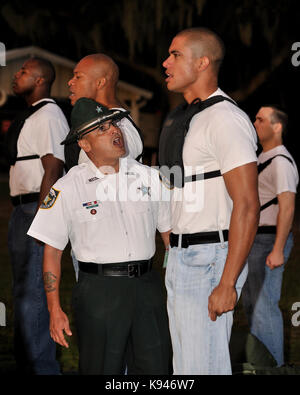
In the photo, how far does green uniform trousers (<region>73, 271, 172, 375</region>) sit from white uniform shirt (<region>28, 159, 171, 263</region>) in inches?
5.9

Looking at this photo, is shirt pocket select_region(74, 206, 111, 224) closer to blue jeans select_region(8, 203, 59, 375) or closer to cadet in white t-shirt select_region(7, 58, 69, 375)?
cadet in white t-shirt select_region(7, 58, 69, 375)

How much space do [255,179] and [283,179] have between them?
223 cm

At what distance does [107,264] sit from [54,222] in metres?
0.39

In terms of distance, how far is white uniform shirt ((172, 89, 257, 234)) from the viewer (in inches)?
149

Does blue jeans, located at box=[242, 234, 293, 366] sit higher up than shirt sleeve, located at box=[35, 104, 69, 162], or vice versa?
shirt sleeve, located at box=[35, 104, 69, 162]

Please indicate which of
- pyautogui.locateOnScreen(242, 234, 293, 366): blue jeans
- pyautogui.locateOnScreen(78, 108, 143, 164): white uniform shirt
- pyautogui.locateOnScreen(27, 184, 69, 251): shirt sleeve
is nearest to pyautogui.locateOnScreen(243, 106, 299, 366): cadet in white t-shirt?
pyautogui.locateOnScreen(242, 234, 293, 366): blue jeans

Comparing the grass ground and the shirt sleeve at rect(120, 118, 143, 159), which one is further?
the grass ground

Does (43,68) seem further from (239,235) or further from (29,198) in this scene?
(239,235)

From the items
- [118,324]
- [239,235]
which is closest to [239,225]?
[239,235]

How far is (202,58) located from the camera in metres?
4.07

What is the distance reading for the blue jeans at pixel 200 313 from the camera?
153 inches

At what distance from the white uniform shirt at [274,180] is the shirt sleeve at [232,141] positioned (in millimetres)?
2105

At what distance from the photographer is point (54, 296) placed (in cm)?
400

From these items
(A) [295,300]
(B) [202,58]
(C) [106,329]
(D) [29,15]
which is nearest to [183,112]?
(B) [202,58]
